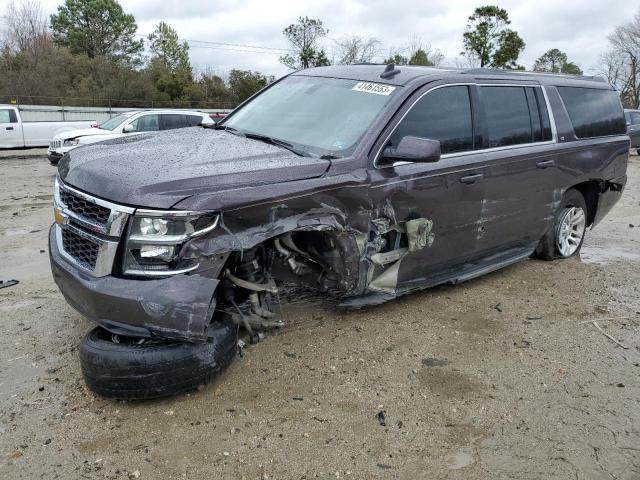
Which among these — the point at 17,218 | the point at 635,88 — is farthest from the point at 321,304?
the point at 635,88

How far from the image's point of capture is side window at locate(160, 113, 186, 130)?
14.4m

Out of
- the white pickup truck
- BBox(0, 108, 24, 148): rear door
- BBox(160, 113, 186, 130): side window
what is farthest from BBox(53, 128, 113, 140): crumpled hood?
BBox(0, 108, 24, 148): rear door

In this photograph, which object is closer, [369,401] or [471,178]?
[369,401]

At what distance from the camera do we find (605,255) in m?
6.43

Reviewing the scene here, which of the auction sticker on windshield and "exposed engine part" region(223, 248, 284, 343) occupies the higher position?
the auction sticker on windshield

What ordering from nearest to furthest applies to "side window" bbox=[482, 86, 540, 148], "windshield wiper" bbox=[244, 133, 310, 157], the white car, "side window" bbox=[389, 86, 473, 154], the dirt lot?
the dirt lot → "windshield wiper" bbox=[244, 133, 310, 157] → "side window" bbox=[389, 86, 473, 154] → "side window" bbox=[482, 86, 540, 148] → the white car

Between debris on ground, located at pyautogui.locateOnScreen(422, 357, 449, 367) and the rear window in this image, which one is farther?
the rear window

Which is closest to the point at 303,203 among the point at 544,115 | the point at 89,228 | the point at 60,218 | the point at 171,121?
the point at 89,228

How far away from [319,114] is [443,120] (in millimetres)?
965

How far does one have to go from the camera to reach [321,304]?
449cm

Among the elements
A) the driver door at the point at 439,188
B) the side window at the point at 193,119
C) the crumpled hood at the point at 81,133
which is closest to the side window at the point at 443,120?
the driver door at the point at 439,188

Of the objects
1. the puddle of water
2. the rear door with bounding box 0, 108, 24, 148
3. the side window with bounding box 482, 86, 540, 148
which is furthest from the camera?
the rear door with bounding box 0, 108, 24, 148

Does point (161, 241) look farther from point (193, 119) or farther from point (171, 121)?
point (193, 119)

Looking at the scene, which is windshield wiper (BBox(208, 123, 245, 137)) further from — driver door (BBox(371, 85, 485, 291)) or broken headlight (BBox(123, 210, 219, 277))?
broken headlight (BBox(123, 210, 219, 277))
